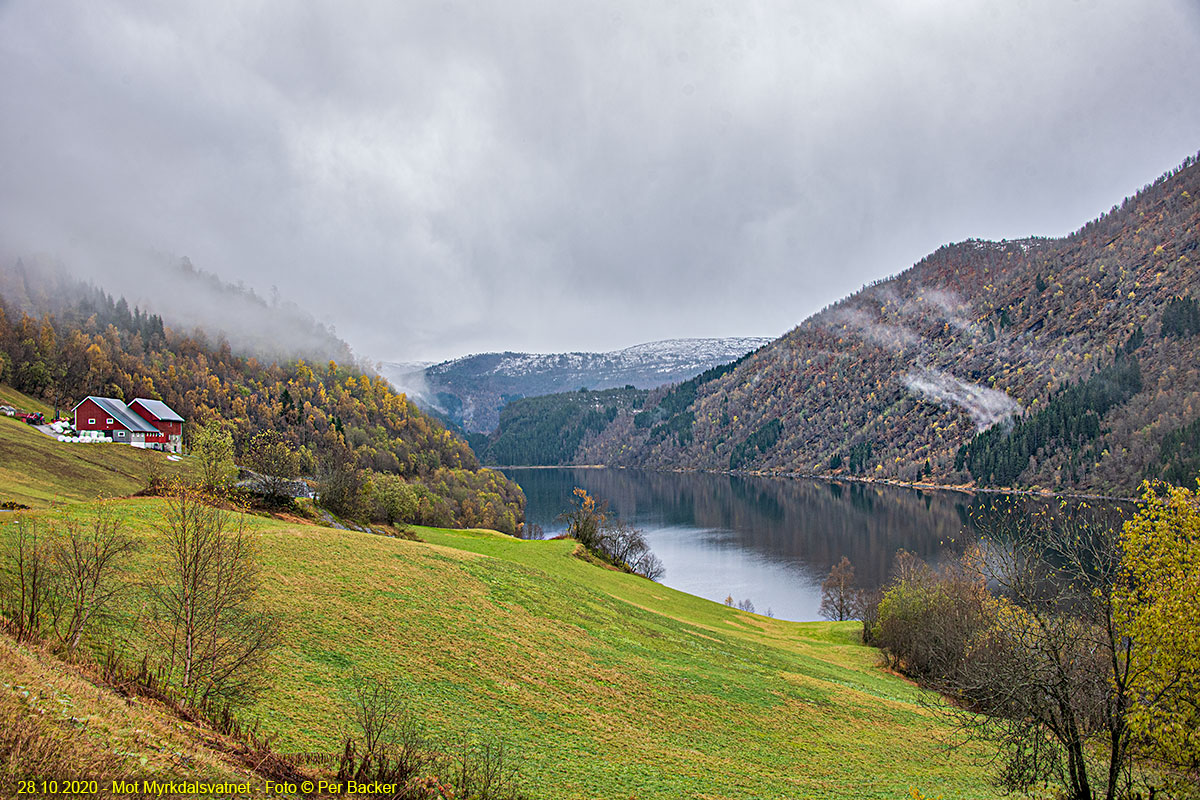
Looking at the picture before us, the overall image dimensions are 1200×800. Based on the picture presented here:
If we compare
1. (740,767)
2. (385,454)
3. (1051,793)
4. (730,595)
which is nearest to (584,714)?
(740,767)

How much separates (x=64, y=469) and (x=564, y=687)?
48.3 metres

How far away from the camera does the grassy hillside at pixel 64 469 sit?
117 ft

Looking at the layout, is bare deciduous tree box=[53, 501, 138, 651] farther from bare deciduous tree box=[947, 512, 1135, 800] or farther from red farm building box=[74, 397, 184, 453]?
red farm building box=[74, 397, 184, 453]

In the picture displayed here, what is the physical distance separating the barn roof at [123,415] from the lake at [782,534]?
239 feet

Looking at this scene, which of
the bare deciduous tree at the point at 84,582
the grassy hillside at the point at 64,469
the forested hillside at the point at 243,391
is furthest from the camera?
the forested hillside at the point at 243,391

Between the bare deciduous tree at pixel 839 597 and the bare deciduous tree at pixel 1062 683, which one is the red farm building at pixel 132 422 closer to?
the bare deciduous tree at pixel 839 597

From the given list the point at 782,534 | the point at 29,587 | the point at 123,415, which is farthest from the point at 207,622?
the point at 782,534

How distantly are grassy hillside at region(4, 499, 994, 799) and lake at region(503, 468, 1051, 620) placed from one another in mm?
32541

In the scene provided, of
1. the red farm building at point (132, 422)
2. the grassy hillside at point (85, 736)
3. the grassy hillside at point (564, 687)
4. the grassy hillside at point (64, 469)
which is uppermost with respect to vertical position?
the red farm building at point (132, 422)

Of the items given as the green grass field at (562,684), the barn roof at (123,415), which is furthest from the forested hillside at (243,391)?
the green grass field at (562,684)

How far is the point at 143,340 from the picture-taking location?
163 m

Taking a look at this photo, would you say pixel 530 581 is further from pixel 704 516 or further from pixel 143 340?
pixel 143 340

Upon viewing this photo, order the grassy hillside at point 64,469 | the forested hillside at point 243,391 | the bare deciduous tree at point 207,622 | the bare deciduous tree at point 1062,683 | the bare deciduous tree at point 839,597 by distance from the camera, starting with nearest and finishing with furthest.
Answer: the bare deciduous tree at point 207,622 → the bare deciduous tree at point 1062,683 → the grassy hillside at point 64,469 → the bare deciduous tree at point 839,597 → the forested hillside at point 243,391

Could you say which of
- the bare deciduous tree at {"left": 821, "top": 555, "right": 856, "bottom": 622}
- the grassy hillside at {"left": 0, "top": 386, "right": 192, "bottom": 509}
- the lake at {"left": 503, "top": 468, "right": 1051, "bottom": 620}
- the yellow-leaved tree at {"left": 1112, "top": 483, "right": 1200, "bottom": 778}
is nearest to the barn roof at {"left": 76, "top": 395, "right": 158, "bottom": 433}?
the grassy hillside at {"left": 0, "top": 386, "right": 192, "bottom": 509}
